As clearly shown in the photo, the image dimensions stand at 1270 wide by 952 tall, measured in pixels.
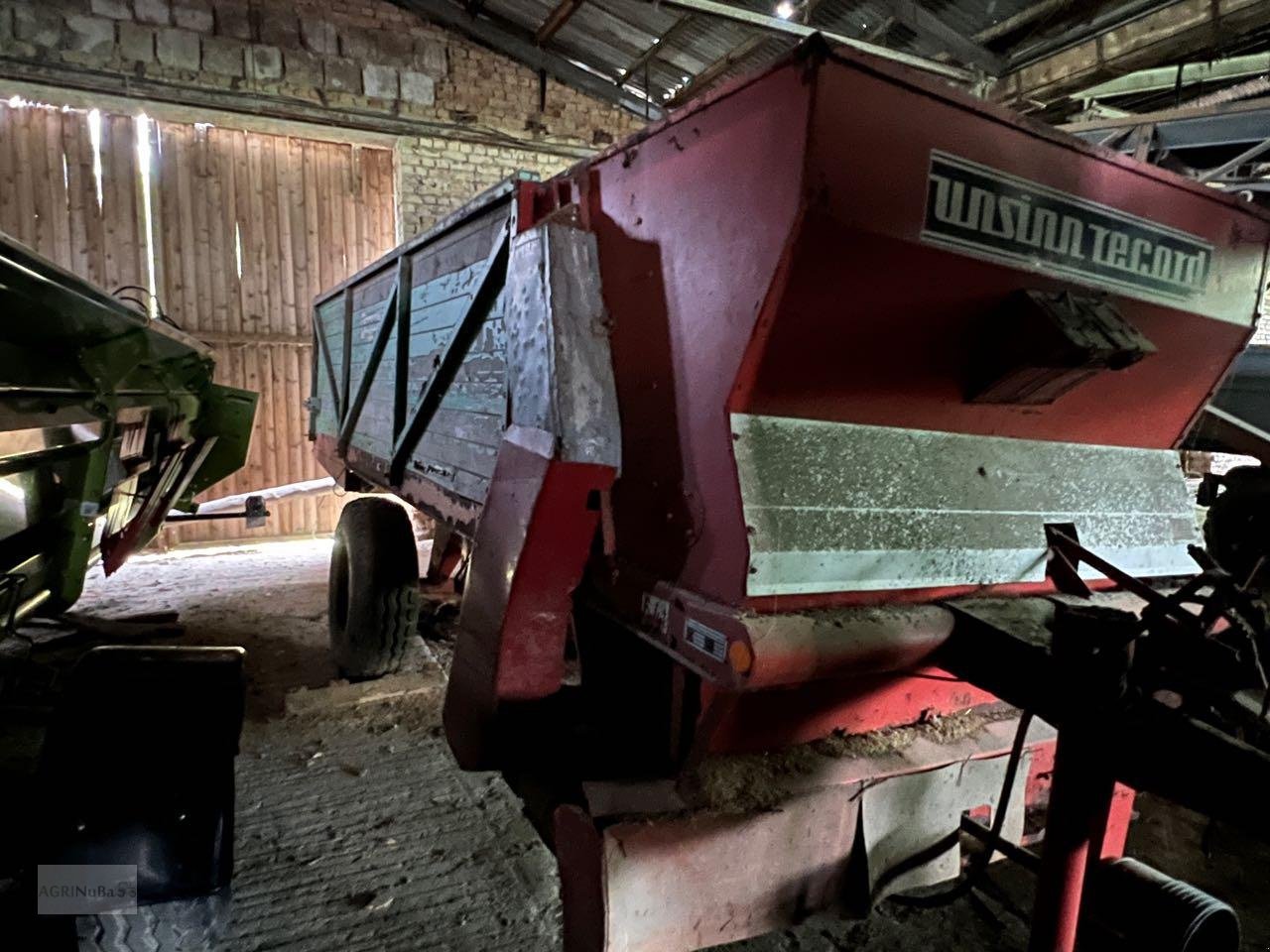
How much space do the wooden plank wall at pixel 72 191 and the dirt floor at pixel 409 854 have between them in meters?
7.04

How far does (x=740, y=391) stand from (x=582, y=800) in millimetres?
1080

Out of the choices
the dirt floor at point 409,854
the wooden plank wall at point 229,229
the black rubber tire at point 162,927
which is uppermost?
the wooden plank wall at point 229,229

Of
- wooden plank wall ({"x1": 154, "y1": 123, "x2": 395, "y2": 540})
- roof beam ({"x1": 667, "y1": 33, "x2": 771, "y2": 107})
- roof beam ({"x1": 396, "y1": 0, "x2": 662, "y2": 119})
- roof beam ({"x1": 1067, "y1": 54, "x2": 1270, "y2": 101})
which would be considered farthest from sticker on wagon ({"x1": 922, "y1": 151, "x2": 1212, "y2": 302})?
wooden plank wall ({"x1": 154, "y1": 123, "x2": 395, "y2": 540})

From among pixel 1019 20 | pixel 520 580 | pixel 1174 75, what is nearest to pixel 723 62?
pixel 1019 20

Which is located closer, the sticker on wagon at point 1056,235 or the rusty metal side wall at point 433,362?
the sticker on wagon at point 1056,235

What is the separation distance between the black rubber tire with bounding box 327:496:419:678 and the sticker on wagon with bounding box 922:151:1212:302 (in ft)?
10.3

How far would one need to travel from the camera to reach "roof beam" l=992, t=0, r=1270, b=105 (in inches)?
205

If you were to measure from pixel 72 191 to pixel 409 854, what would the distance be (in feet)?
31.8

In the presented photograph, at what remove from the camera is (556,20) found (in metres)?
9.06

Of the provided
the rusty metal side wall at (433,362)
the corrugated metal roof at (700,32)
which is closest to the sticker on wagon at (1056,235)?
the rusty metal side wall at (433,362)

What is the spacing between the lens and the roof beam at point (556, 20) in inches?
340

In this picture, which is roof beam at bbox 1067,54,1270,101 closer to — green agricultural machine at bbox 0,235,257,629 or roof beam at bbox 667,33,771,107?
roof beam at bbox 667,33,771,107

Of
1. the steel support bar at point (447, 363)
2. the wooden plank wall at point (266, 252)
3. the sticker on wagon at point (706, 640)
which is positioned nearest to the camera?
the sticker on wagon at point (706, 640)

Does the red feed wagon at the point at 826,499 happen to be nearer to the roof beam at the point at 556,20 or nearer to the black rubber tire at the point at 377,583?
the black rubber tire at the point at 377,583
